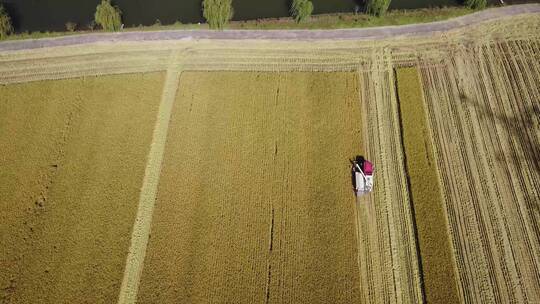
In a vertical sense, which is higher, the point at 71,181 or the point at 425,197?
the point at 71,181

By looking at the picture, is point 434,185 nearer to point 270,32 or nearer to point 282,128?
point 282,128

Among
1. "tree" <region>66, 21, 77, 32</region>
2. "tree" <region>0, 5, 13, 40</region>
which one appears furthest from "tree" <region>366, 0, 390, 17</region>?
"tree" <region>0, 5, 13, 40</region>

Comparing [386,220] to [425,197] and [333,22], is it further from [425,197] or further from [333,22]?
[333,22]

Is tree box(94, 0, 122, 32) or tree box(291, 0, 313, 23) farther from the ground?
tree box(291, 0, 313, 23)

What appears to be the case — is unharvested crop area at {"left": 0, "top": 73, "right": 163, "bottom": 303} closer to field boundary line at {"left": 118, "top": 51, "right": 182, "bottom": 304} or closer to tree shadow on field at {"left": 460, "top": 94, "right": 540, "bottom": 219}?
field boundary line at {"left": 118, "top": 51, "right": 182, "bottom": 304}

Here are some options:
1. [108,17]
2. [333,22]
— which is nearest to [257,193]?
[333,22]
